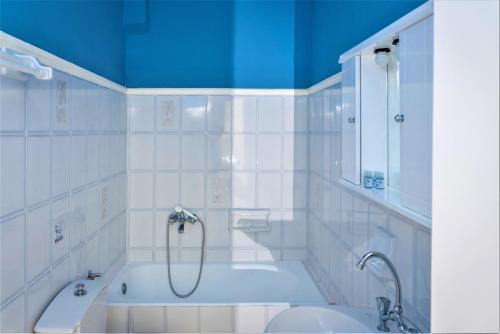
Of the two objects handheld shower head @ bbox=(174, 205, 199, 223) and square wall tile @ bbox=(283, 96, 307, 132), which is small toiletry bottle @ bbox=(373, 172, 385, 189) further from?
handheld shower head @ bbox=(174, 205, 199, 223)

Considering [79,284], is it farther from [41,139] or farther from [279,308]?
[279,308]

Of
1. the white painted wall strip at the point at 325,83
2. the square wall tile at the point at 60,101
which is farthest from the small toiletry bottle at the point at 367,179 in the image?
the square wall tile at the point at 60,101

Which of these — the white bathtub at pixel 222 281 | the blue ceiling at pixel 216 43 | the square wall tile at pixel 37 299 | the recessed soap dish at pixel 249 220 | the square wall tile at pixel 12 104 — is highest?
the blue ceiling at pixel 216 43

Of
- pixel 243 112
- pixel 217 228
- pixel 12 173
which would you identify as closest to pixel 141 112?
pixel 243 112

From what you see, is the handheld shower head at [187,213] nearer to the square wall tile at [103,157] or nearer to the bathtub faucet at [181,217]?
the bathtub faucet at [181,217]

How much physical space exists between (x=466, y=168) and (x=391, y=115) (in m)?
0.94

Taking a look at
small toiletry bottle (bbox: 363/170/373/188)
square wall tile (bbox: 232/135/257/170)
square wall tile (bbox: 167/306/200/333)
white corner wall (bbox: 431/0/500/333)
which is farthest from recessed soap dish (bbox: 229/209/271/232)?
white corner wall (bbox: 431/0/500/333)

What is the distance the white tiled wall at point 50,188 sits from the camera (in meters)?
0.97

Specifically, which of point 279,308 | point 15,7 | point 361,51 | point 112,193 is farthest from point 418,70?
point 112,193

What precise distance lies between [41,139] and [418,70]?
1113mm

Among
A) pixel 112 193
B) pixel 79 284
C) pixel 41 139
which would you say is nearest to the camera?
pixel 41 139

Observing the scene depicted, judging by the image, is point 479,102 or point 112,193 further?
point 112,193

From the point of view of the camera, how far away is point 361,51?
1167mm

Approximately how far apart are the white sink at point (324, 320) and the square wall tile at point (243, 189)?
1124mm
